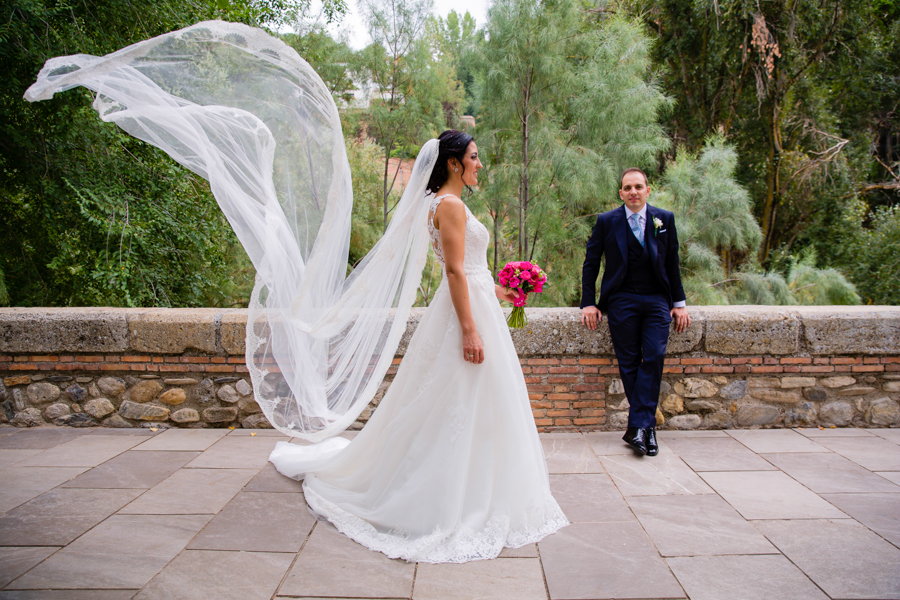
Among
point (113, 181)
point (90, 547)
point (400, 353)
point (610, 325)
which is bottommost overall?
point (90, 547)

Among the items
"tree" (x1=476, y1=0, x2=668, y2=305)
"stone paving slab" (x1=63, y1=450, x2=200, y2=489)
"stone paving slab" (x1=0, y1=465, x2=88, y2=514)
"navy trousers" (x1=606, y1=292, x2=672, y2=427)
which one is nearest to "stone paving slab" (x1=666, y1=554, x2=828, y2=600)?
"navy trousers" (x1=606, y1=292, x2=672, y2=427)

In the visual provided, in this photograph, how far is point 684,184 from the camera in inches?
414

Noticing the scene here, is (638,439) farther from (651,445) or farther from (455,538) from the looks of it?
(455,538)

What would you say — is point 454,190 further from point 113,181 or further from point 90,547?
point 113,181

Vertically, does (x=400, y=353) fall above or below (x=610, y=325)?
below

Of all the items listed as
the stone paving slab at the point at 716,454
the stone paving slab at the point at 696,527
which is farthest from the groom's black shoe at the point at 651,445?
the stone paving slab at the point at 696,527

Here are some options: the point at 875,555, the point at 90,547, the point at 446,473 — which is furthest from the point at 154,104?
the point at 875,555

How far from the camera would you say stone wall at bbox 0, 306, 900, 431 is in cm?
415

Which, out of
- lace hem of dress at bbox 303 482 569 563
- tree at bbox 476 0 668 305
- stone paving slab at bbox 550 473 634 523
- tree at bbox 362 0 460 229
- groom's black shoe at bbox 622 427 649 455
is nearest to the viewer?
lace hem of dress at bbox 303 482 569 563

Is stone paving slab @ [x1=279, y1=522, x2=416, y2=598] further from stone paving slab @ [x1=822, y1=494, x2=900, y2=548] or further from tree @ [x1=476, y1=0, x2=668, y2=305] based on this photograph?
tree @ [x1=476, y1=0, x2=668, y2=305]

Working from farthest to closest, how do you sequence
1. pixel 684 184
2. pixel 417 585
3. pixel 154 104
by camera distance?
pixel 684 184, pixel 154 104, pixel 417 585

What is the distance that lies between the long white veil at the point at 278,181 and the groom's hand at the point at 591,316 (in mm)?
1452

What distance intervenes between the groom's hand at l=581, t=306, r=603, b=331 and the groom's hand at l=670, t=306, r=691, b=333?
51cm

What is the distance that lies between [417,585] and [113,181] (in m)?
4.84
